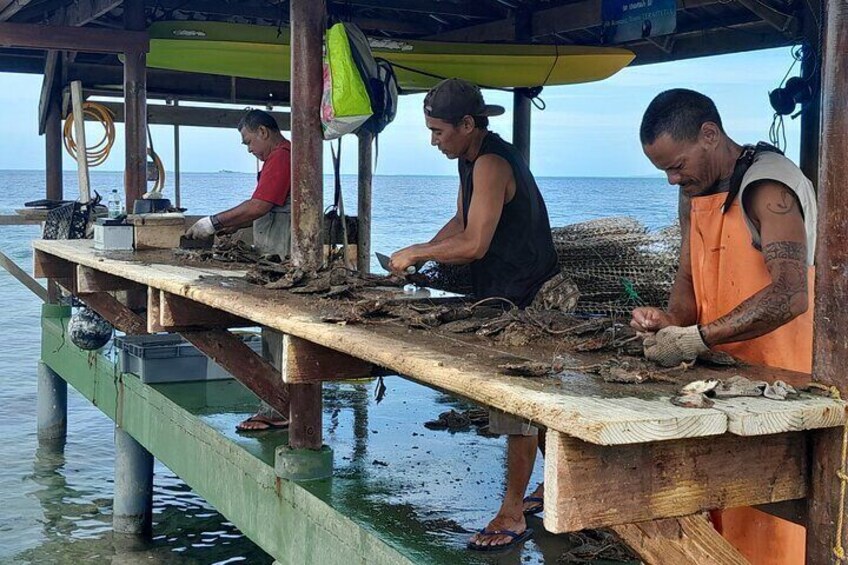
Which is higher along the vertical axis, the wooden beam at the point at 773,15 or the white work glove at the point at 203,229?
→ the wooden beam at the point at 773,15

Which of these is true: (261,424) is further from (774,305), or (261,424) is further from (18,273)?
(18,273)

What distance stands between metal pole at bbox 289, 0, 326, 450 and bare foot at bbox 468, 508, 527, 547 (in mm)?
1227

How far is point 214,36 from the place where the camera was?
7.61 m

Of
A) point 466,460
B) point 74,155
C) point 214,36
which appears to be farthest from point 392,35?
point 466,460

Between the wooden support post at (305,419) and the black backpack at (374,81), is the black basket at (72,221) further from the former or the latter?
the wooden support post at (305,419)

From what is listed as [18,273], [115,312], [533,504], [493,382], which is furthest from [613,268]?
[18,273]

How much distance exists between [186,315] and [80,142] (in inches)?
159

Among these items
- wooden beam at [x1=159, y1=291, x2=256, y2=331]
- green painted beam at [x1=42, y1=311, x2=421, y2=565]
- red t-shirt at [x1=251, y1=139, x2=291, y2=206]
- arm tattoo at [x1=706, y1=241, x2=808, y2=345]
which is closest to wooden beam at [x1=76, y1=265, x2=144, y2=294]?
green painted beam at [x1=42, y1=311, x2=421, y2=565]

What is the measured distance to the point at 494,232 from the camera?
438 centimetres

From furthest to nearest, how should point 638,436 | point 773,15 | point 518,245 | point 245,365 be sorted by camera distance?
point 773,15 → point 245,365 → point 518,245 → point 638,436

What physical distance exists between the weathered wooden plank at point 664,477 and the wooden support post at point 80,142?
7247 mm

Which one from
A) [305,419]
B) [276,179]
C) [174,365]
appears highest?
[276,179]

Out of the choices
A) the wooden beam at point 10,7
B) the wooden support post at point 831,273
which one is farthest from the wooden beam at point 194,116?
the wooden support post at point 831,273

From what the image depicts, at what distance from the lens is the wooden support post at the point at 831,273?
2.54 m
